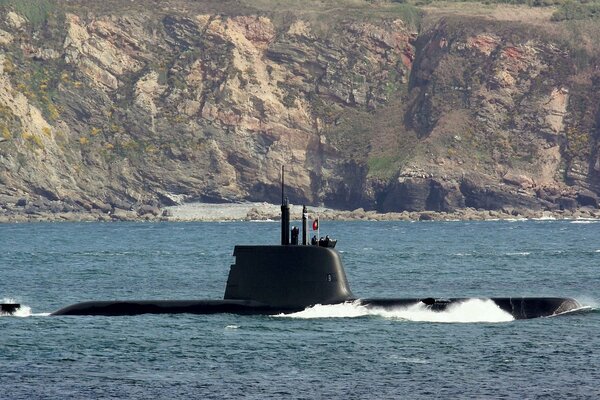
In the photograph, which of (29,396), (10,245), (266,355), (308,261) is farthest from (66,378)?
(10,245)

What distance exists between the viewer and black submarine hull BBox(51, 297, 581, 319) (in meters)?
45.2

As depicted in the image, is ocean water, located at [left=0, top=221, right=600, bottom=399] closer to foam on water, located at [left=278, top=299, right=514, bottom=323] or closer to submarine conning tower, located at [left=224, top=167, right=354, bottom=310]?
foam on water, located at [left=278, top=299, right=514, bottom=323]

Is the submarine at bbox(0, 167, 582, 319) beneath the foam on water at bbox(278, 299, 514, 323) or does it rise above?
above

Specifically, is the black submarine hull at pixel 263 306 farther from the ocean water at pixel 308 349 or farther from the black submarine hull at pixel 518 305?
the ocean water at pixel 308 349

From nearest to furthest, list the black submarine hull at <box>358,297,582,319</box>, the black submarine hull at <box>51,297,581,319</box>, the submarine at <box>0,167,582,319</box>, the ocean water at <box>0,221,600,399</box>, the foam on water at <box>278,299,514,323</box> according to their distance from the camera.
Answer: the ocean water at <box>0,221,600,399</box>
the submarine at <box>0,167,582,319</box>
the black submarine hull at <box>51,297,581,319</box>
the black submarine hull at <box>358,297,582,319</box>
the foam on water at <box>278,299,514,323</box>

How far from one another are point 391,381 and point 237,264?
901cm

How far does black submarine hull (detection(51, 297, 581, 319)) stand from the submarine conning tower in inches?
14.3

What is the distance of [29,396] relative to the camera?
34688 millimetres

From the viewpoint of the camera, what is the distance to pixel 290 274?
144 feet

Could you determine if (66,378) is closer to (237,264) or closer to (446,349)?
(237,264)

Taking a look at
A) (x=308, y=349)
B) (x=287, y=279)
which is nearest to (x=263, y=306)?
(x=287, y=279)

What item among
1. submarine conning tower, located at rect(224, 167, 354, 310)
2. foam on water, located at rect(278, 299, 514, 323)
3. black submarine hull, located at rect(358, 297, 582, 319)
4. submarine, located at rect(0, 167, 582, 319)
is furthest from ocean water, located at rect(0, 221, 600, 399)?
submarine conning tower, located at rect(224, 167, 354, 310)

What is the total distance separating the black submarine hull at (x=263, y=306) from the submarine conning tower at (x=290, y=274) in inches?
14.3

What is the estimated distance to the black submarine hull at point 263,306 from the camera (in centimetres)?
4516
